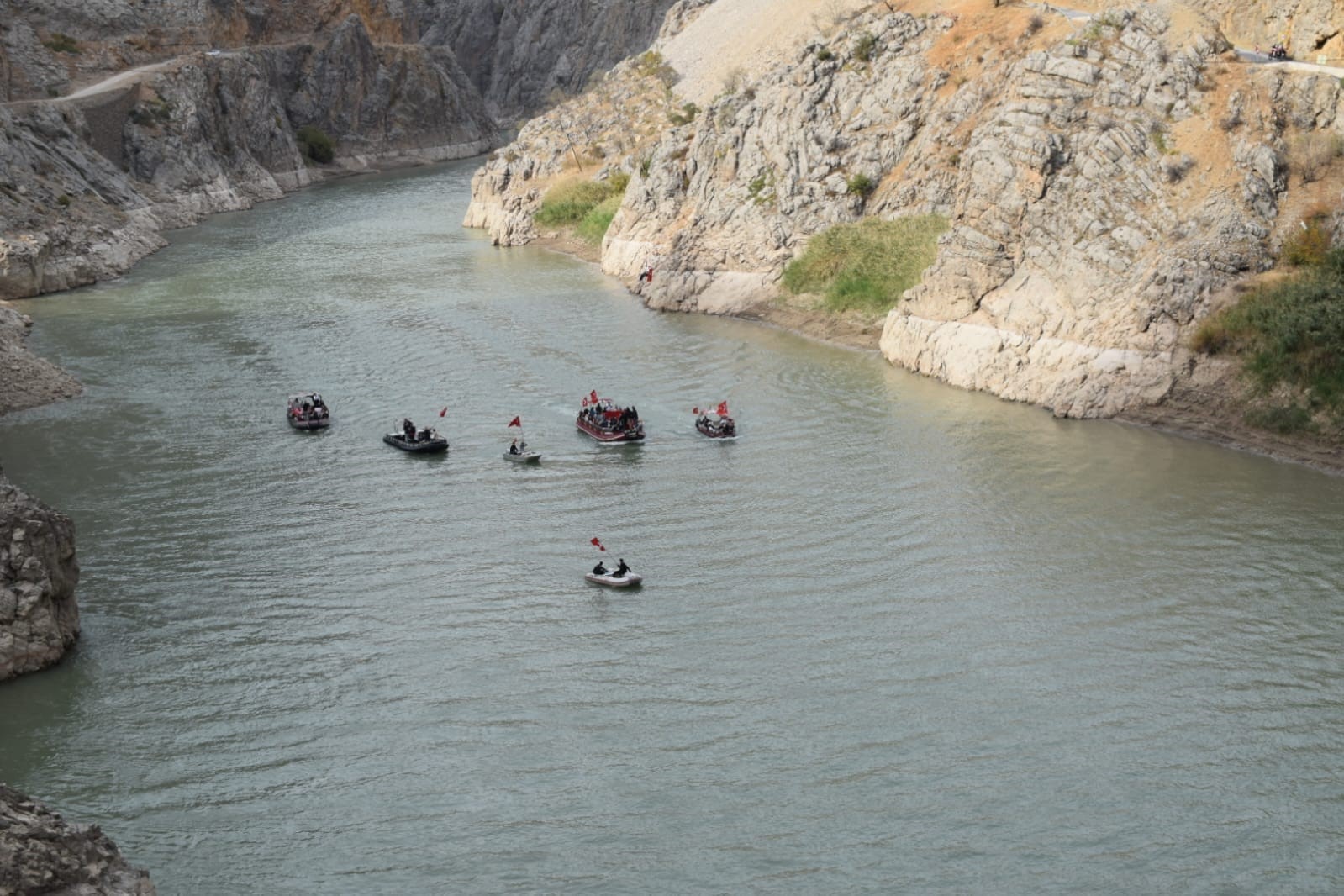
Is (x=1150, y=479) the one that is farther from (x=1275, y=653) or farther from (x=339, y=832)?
(x=339, y=832)

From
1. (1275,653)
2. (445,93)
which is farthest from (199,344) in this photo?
(445,93)

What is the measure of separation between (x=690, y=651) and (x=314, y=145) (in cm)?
13322

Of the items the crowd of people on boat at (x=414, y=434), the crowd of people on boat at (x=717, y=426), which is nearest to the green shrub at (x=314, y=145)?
the crowd of people on boat at (x=414, y=434)

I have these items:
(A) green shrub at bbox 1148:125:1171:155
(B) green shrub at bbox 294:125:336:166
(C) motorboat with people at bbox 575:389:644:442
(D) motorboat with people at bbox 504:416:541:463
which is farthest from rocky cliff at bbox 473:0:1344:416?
(B) green shrub at bbox 294:125:336:166

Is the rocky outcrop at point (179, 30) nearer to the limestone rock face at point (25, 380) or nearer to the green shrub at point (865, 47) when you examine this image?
the limestone rock face at point (25, 380)

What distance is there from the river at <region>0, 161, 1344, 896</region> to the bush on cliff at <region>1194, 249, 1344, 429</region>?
346cm

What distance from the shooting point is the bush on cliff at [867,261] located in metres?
68.8

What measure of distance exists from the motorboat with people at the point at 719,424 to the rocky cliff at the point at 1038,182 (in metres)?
11.2

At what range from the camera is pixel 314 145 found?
6161 inches

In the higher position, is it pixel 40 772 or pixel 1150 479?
pixel 1150 479

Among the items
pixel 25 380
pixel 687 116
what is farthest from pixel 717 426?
pixel 687 116

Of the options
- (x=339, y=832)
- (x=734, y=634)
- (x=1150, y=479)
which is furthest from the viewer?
(x=1150, y=479)

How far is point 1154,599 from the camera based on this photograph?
37281 mm

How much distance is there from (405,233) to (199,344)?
40.4 meters
